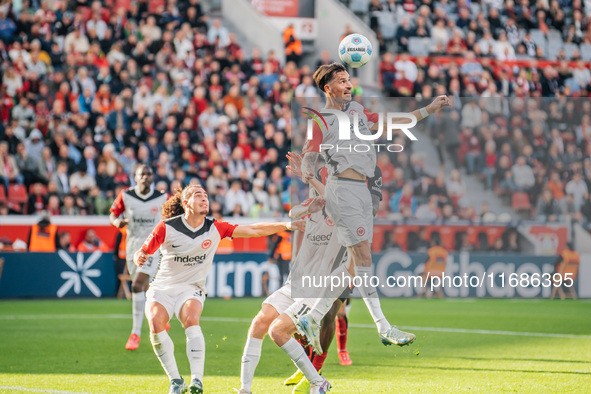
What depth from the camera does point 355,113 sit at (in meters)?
7.58

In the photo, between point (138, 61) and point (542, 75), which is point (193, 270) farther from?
point (542, 75)

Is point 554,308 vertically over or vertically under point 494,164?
under

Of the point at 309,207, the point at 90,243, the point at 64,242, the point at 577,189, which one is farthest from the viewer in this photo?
the point at 90,243

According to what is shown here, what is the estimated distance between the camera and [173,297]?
781 centimetres

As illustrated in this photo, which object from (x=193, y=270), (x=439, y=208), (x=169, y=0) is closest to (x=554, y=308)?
(x=439, y=208)

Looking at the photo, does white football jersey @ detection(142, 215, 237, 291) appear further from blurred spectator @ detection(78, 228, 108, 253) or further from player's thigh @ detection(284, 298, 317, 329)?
blurred spectator @ detection(78, 228, 108, 253)

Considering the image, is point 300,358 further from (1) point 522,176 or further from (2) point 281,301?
(1) point 522,176

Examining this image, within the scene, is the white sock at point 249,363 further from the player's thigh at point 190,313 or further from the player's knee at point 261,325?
the player's thigh at point 190,313

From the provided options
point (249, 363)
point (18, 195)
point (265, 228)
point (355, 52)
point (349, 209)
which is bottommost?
point (18, 195)

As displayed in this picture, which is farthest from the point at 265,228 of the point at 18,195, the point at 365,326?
the point at 18,195

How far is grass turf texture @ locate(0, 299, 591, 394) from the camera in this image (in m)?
8.41

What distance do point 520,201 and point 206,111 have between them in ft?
28.9

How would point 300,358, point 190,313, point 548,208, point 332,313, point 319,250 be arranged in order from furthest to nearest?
point 548,208 → point 332,313 → point 319,250 → point 190,313 → point 300,358

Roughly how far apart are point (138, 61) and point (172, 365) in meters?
15.6
